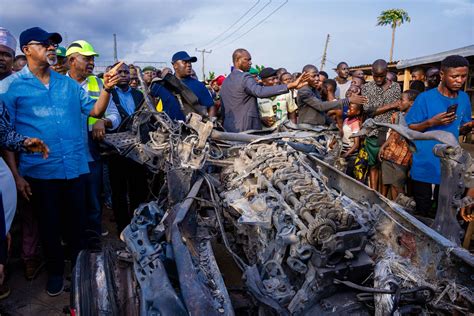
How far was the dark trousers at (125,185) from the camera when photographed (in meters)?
4.57

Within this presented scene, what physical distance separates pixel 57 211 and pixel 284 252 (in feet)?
8.00

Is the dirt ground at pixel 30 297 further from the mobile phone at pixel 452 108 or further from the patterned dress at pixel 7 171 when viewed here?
the mobile phone at pixel 452 108

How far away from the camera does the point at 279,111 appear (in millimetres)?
7723

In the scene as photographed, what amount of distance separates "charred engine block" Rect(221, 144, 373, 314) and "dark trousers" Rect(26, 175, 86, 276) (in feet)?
5.36

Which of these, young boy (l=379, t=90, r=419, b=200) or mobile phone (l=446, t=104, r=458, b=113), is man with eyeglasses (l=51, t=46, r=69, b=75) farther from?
mobile phone (l=446, t=104, r=458, b=113)

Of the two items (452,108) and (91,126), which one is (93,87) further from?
(452,108)

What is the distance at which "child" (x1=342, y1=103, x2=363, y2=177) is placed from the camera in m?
6.12

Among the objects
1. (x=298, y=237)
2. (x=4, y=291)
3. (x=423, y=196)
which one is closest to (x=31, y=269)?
(x=4, y=291)

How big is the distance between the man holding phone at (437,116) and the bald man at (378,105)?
4.46 ft

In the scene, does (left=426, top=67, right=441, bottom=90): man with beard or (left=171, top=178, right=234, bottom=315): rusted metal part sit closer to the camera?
(left=171, top=178, right=234, bottom=315): rusted metal part

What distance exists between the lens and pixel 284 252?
217 centimetres

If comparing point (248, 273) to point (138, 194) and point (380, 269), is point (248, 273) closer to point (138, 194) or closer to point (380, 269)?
point (380, 269)

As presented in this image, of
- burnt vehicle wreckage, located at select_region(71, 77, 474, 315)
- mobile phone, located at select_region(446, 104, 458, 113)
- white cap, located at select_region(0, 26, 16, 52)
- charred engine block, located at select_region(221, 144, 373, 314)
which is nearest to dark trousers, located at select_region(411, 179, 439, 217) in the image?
mobile phone, located at select_region(446, 104, 458, 113)

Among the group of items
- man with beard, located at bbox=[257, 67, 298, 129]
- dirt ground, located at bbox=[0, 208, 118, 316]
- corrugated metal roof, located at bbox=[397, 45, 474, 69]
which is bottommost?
dirt ground, located at bbox=[0, 208, 118, 316]
